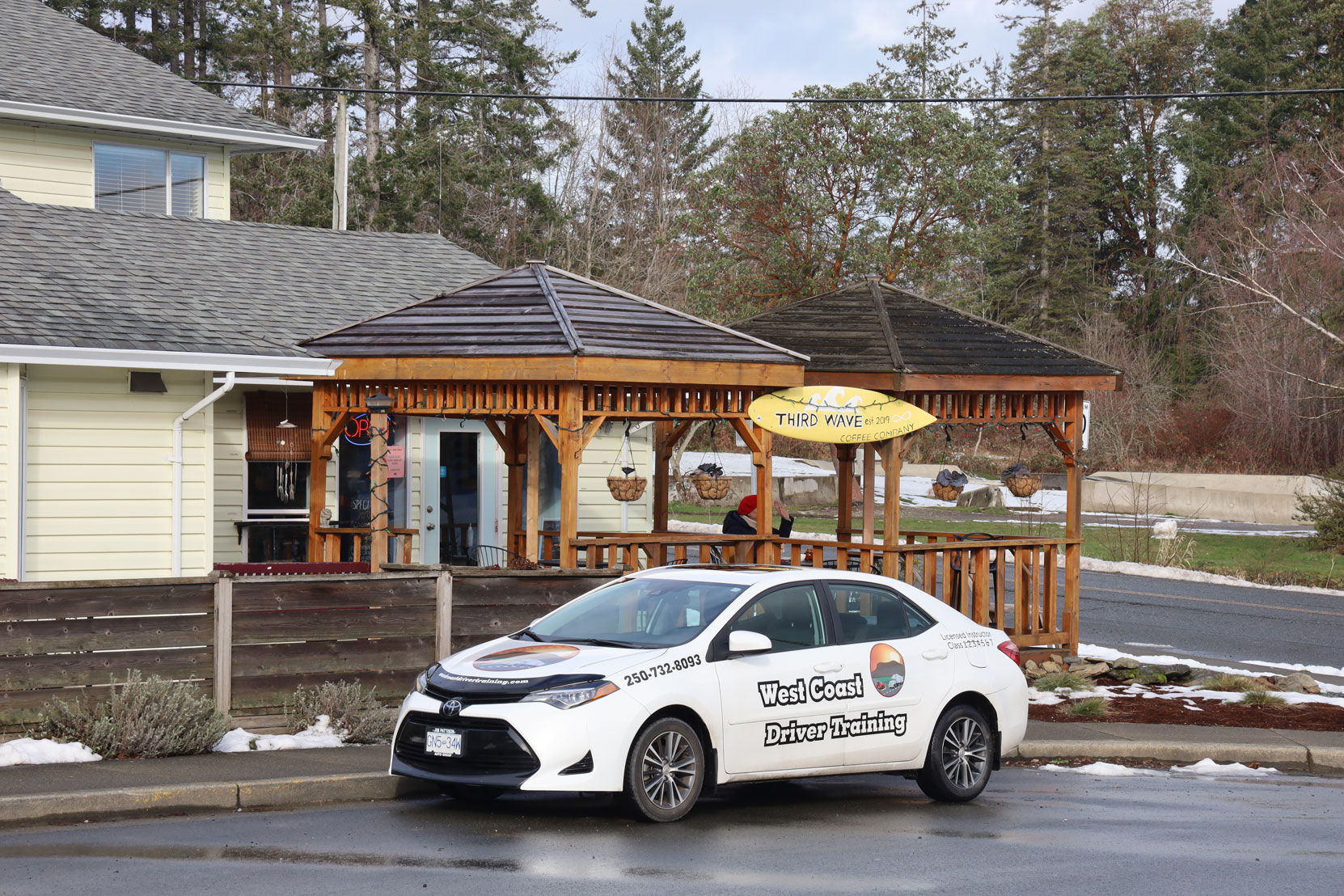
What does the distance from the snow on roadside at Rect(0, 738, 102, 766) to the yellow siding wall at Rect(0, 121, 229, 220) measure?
37.8 feet

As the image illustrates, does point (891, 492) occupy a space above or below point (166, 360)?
below

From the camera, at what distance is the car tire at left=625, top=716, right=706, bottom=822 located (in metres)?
7.95

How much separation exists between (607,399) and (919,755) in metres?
4.92

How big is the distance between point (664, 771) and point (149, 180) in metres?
14.8

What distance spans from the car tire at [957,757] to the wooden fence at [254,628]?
3.44m

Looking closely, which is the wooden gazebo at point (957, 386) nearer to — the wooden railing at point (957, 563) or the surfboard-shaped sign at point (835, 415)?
the wooden railing at point (957, 563)

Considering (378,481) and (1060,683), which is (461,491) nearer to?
(378,481)

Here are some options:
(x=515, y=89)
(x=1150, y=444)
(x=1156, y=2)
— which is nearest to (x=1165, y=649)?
(x=515, y=89)

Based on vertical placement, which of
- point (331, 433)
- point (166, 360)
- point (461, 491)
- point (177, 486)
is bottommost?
point (461, 491)

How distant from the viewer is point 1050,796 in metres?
9.47

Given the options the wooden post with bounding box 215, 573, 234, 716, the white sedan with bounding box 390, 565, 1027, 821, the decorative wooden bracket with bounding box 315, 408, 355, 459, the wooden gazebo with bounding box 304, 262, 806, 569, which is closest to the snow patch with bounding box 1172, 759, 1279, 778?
the white sedan with bounding box 390, 565, 1027, 821

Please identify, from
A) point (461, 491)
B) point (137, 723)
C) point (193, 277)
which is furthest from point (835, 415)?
point (193, 277)

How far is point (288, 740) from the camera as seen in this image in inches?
394

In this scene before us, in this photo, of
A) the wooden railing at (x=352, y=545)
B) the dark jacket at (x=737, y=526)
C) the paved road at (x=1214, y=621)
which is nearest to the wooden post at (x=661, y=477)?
the dark jacket at (x=737, y=526)
